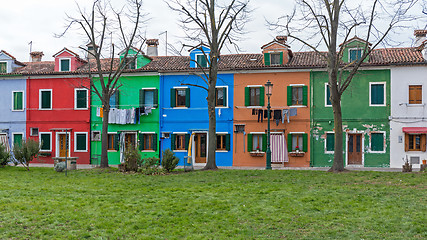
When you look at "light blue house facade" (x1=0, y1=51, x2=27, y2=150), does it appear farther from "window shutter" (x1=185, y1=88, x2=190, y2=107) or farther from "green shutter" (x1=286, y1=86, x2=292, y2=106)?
"green shutter" (x1=286, y1=86, x2=292, y2=106)

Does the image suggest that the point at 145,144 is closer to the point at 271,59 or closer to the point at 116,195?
the point at 271,59

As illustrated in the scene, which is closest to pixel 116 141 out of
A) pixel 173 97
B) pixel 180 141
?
pixel 180 141

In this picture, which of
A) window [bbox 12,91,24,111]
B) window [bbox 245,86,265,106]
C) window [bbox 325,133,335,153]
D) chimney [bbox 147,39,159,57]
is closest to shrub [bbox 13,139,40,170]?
Result: window [bbox 12,91,24,111]

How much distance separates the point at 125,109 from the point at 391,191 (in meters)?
19.6

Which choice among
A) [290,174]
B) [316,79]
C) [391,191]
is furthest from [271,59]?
[391,191]

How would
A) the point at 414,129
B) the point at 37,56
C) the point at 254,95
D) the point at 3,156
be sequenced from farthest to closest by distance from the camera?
1. the point at 37,56
2. the point at 254,95
3. the point at 414,129
4. the point at 3,156

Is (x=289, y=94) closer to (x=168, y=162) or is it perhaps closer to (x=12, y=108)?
(x=168, y=162)

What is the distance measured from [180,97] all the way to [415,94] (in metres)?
13.4

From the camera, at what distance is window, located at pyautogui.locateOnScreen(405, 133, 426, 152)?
26.5 meters

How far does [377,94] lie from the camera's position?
2708cm

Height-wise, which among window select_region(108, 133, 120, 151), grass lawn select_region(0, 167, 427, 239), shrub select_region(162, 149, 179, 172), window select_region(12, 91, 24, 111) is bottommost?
grass lawn select_region(0, 167, 427, 239)

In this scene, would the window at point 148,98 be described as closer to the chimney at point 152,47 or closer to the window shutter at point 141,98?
the window shutter at point 141,98

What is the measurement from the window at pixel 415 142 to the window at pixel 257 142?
25.5ft

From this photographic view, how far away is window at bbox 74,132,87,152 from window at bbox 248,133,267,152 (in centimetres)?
1050
